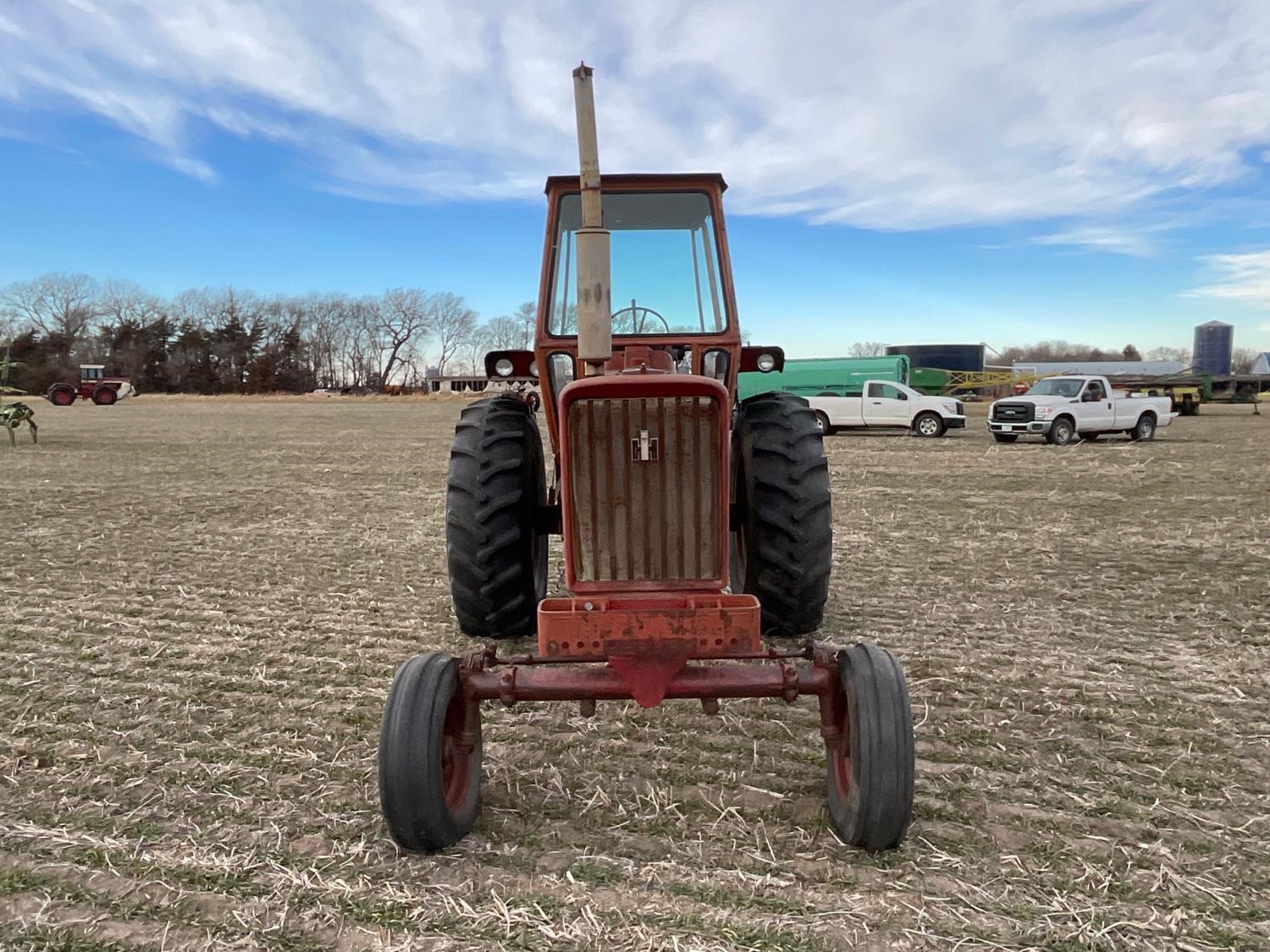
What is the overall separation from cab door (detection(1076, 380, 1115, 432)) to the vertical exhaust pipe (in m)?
21.7

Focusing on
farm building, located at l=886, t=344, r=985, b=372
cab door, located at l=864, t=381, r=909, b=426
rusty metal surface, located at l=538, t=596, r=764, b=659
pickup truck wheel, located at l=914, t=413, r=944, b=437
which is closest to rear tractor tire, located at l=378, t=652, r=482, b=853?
rusty metal surface, located at l=538, t=596, r=764, b=659

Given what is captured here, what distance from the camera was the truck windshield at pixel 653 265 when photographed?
486 cm

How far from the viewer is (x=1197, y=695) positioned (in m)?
4.50

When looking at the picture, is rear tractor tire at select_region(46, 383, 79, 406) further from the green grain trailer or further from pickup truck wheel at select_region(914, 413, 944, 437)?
pickup truck wheel at select_region(914, 413, 944, 437)

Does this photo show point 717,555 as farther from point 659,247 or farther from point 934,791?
point 659,247

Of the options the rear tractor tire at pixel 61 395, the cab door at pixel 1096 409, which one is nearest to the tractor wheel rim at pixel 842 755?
the cab door at pixel 1096 409

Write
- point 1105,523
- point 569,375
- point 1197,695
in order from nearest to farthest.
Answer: point 1197,695, point 569,375, point 1105,523

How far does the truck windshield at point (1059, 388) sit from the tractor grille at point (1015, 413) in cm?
81

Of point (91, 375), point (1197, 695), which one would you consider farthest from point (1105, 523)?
point (91, 375)

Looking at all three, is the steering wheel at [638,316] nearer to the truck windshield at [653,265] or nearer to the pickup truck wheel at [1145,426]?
the truck windshield at [653,265]

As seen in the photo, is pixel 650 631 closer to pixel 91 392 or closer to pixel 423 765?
pixel 423 765

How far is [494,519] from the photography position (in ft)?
15.1

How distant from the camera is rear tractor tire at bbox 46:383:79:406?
47.5 metres

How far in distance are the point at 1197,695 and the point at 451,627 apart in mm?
4154
